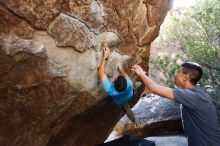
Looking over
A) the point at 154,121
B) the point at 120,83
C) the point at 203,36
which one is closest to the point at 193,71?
the point at 120,83

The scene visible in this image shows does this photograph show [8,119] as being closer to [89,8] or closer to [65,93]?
[65,93]

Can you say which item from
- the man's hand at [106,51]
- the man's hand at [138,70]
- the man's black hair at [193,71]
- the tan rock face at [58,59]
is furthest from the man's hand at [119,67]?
the man's black hair at [193,71]

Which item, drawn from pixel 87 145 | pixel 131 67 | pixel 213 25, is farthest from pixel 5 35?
pixel 213 25

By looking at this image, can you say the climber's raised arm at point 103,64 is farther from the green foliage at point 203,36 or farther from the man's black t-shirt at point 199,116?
the green foliage at point 203,36

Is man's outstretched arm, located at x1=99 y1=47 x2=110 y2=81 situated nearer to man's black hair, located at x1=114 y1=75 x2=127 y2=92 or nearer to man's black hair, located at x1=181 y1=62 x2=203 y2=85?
man's black hair, located at x1=114 y1=75 x2=127 y2=92

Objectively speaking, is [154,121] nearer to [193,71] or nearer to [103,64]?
[193,71]

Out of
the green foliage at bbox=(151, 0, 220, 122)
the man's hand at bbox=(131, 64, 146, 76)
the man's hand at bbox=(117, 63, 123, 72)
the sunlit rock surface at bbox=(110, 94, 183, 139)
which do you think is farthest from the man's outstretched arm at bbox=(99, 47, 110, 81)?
the green foliage at bbox=(151, 0, 220, 122)

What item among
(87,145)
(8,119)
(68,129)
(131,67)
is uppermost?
(131,67)

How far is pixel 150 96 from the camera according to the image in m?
8.52

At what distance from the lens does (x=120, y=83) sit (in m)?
4.37

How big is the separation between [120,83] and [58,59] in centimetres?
81

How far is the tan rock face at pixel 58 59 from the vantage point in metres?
3.67

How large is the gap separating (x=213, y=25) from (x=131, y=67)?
17.7 feet

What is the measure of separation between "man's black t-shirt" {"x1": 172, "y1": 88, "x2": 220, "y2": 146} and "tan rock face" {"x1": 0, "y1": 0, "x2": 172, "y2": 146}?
3.26 feet
